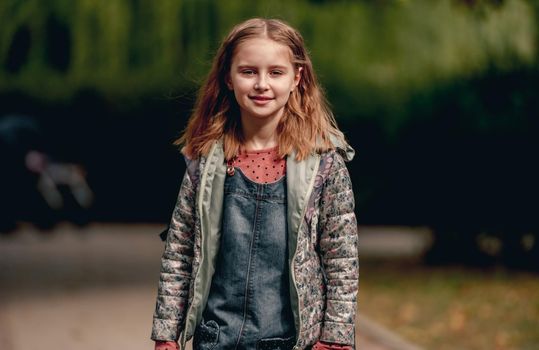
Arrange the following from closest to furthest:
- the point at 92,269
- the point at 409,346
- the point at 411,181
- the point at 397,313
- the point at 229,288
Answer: the point at 229,288 < the point at 409,346 < the point at 397,313 < the point at 92,269 < the point at 411,181

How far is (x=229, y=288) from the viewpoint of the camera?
3490mm

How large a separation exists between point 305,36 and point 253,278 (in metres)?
7.81

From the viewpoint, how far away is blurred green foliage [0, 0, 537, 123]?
10.3 meters

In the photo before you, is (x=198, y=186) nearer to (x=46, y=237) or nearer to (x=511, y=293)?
(x=511, y=293)

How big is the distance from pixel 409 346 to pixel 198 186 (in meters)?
4.42

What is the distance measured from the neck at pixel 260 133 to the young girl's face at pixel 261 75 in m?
0.05

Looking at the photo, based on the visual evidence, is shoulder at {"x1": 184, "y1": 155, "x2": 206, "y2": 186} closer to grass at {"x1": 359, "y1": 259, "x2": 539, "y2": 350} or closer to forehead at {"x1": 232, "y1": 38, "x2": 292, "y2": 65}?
forehead at {"x1": 232, "y1": 38, "x2": 292, "y2": 65}

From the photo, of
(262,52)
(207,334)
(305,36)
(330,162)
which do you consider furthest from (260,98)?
(305,36)

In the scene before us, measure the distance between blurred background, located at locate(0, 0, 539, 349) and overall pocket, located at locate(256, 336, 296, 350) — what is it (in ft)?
13.4

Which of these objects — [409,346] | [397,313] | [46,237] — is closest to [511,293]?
[397,313]

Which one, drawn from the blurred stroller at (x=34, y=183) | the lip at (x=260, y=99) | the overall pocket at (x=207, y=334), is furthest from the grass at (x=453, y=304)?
the blurred stroller at (x=34, y=183)

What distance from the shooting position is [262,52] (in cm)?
353

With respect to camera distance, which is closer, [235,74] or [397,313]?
[235,74]

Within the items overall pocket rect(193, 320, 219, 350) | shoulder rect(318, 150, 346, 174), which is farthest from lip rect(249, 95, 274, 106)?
overall pocket rect(193, 320, 219, 350)
